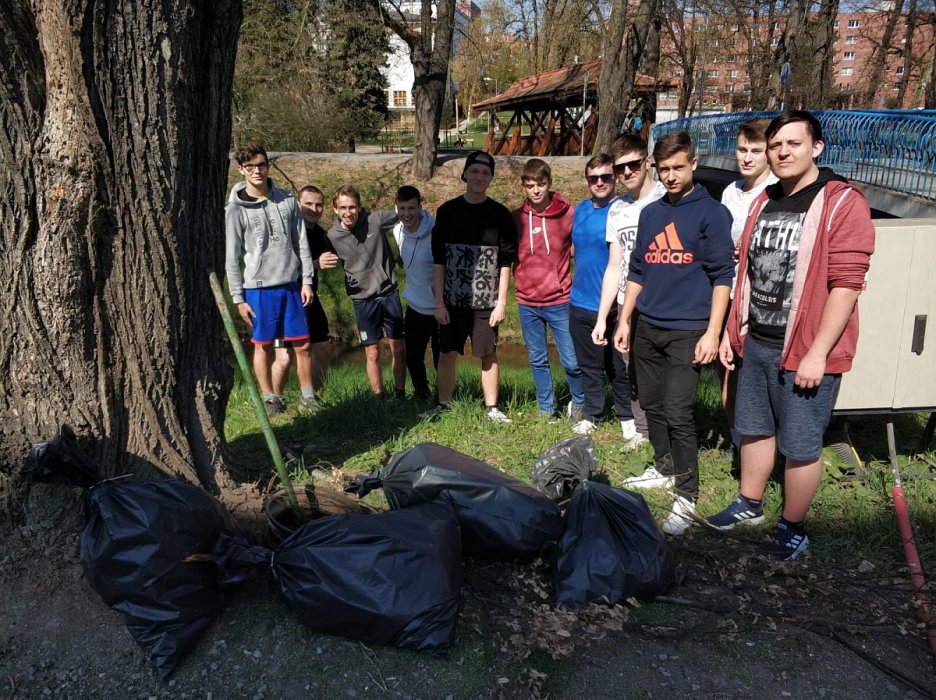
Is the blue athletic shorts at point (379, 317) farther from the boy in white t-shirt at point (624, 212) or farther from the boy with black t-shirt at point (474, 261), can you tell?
the boy in white t-shirt at point (624, 212)

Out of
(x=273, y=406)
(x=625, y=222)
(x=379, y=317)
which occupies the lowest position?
(x=273, y=406)

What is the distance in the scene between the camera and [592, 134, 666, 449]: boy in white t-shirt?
3881 mm

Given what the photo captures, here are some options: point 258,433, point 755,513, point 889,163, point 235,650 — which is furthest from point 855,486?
point 889,163

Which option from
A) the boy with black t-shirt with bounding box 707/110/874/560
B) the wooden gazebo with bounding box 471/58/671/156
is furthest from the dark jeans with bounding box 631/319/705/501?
the wooden gazebo with bounding box 471/58/671/156

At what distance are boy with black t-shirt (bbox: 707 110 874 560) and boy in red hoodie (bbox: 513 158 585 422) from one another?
54.6 inches

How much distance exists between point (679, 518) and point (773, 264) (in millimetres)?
1239

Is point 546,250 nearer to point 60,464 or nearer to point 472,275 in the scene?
point 472,275

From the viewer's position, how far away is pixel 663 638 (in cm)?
259

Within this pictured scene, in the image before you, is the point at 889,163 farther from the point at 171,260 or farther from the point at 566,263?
the point at 171,260

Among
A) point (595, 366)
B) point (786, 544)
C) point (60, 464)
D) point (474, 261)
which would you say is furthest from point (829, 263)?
point (60, 464)

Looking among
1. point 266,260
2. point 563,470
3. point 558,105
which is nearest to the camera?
point 563,470

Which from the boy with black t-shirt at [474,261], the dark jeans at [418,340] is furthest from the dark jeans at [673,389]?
the dark jeans at [418,340]

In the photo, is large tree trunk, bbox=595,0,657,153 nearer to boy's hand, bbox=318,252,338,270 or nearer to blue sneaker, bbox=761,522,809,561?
boy's hand, bbox=318,252,338,270

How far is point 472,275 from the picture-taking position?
14.9 ft
